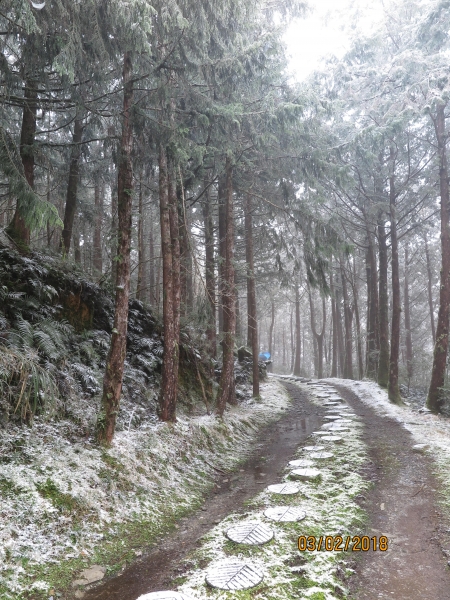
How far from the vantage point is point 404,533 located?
4766 mm

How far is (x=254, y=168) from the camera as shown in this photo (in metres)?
11.6

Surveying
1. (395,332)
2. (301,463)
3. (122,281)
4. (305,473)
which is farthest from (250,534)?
(395,332)

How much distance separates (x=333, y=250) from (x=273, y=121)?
12.1 ft

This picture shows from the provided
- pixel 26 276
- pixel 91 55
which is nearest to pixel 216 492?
pixel 26 276

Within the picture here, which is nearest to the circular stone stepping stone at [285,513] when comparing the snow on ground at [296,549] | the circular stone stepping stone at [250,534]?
the snow on ground at [296,549]

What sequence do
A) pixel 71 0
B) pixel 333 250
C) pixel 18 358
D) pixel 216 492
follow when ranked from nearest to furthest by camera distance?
pixel 18 358
pixel 71 0
pixel 216 492
pixel 333 250

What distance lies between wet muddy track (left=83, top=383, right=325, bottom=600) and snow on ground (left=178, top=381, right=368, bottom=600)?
24 cm

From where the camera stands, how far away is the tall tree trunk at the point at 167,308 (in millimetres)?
8227

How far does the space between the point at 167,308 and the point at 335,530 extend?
5155mm

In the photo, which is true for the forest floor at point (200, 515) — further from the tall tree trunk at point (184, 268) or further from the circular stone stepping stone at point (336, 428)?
the tall tree trunk at point (184, 268)

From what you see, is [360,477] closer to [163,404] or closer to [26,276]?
[163,404]

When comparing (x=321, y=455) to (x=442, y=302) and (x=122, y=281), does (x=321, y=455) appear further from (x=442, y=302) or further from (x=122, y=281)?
(x=442, y=302)

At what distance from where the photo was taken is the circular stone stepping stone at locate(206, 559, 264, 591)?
11.8 feet
